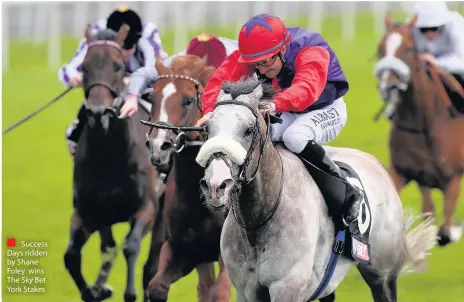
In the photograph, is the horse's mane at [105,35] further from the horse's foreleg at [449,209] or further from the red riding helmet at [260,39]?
the horse's foreleg at [449,209]

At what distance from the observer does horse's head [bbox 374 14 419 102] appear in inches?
394

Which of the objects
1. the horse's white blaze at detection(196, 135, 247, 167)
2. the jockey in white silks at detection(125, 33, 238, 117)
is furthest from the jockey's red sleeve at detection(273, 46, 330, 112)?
the jockey in white silks at detection(125, 33, 238, 117)

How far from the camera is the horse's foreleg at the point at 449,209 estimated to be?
9.83m

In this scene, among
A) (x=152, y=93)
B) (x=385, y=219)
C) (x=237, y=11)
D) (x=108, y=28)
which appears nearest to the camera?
(x=385, y=219)

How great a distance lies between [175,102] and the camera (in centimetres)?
693

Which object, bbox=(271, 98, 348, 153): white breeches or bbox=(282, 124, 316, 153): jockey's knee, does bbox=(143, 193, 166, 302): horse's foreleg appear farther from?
bbox=(282, 124, 316, 153): jockey's knee

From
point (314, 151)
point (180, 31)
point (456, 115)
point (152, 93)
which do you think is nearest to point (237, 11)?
point (180, 31)

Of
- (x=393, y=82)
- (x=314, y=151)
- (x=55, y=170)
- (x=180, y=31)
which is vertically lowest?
(x=55, y=170)

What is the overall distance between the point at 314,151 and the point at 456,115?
470cm

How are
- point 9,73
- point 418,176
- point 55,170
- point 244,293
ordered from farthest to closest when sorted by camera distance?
point 9,73
point 55,170
point 418,176
point 244,293

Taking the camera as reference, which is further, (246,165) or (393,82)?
(393,82)

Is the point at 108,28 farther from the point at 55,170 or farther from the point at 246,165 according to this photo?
the point at 55,170

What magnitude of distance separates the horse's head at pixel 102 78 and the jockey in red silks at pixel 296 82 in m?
2.11

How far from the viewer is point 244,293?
17.9 feet
